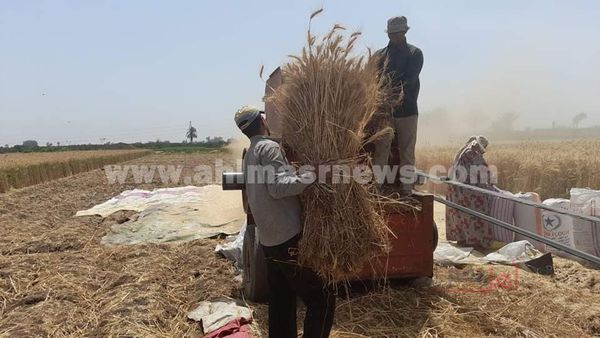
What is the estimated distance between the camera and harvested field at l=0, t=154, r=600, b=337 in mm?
4008

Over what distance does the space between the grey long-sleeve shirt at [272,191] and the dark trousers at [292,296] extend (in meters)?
0.09

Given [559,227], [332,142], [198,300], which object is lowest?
[198,300]

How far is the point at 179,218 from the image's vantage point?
9484mm

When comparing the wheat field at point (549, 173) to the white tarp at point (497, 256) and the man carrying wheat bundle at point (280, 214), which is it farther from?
the man carrying wheat bundle at point (280, 214)

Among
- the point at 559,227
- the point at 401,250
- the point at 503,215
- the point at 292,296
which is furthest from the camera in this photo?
the point at 503,215

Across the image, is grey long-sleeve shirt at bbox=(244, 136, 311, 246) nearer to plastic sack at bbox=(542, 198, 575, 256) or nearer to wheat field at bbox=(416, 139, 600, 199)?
plastic sack at bbox=(542, 198, 575, 256)

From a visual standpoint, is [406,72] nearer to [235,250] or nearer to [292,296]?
[292,296]

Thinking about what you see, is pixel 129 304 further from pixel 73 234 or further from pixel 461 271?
pixel 73 234

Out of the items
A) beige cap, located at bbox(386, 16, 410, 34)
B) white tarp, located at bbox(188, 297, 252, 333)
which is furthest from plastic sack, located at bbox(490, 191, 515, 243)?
white tarp, located at bbox(188, 297, 252, 333)

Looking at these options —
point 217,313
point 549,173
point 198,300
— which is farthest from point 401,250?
point 549,173

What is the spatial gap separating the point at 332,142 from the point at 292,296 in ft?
3.52

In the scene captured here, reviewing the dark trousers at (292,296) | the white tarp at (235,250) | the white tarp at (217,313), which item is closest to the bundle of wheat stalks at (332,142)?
the dark trousers at (292,296)

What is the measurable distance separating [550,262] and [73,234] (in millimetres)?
7514

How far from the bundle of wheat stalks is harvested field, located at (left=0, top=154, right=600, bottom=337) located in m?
0.90
